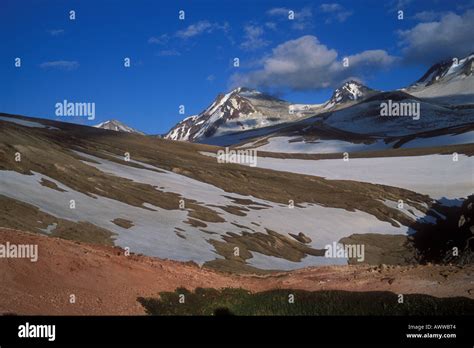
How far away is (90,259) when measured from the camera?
2748cm

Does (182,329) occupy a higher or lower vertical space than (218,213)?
lower

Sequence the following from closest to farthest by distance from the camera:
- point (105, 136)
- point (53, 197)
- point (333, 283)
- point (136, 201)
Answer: point (333, 283) → point (53, 197) → point (136, 201) → point (105, 136)

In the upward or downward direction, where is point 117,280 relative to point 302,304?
upward

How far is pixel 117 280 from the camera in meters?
26.0

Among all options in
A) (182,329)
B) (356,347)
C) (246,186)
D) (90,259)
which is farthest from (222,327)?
(246,186)

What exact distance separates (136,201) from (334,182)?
165ft

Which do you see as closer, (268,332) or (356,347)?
(356,347)

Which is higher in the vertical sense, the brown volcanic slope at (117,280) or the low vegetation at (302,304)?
the brown volcanic slope at (117,280)

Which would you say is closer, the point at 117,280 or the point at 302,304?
the point at 302,304

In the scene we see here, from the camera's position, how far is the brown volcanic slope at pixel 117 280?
21.9 meters

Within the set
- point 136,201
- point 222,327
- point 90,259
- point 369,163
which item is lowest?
point 222,327

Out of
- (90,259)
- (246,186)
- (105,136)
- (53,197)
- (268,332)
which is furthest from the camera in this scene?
(105,136)

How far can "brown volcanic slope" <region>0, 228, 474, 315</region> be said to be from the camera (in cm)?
2189

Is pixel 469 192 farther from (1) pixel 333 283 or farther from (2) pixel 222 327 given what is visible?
(2) pixel 222 327
